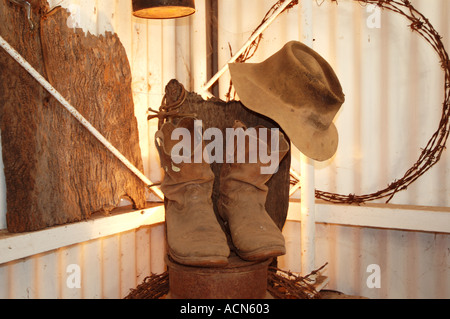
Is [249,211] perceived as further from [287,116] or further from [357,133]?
[357,133]

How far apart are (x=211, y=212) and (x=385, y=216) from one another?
1.18 m

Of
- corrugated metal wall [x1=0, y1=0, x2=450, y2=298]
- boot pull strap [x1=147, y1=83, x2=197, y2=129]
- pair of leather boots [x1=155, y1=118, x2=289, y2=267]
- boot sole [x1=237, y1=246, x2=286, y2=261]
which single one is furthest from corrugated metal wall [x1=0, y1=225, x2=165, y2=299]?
boot sole [x1=237, y1=246, x2=286, y2=261]

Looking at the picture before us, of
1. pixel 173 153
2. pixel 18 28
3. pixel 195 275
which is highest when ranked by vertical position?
pixel 18 28

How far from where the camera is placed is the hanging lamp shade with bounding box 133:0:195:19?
207 cm

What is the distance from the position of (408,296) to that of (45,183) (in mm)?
2141

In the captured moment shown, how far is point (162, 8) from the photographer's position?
212 centimetres

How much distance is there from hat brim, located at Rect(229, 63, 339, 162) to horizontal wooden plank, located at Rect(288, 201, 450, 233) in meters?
0.75

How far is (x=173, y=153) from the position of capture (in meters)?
1.58

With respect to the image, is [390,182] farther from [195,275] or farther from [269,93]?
[195,275]

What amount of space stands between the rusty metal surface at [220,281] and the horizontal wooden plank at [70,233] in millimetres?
595

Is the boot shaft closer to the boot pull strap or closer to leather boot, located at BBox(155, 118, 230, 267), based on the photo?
leather boot, located at BBox(155, 118, 230, 267)

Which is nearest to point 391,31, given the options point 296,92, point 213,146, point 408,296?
point 296,92

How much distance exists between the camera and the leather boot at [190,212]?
1399 millimetres

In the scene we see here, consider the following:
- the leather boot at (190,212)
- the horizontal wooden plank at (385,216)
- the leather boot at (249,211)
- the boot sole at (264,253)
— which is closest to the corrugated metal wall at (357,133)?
the horizontal wooden plank at (385,216)
